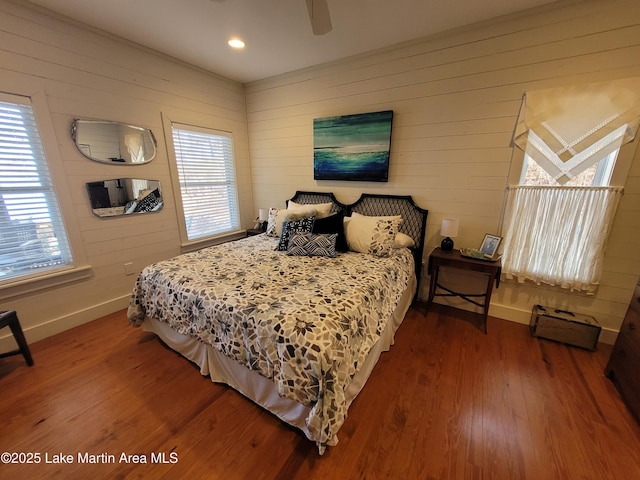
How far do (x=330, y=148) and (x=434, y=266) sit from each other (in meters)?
1.83

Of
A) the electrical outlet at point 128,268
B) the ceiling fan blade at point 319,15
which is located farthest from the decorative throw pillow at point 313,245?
the electrical outlet at point 128,268

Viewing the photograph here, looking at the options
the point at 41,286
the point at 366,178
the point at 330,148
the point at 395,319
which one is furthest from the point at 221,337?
the point at 330,148

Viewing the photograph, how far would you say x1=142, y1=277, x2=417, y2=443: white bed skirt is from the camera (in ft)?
4.65

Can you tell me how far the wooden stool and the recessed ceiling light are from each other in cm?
291

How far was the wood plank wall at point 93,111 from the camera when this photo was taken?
194 cm

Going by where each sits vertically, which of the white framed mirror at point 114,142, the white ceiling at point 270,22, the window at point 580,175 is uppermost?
the white ceiling at point 270,22

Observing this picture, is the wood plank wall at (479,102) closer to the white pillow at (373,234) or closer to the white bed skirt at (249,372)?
the white pillow at (373,234)

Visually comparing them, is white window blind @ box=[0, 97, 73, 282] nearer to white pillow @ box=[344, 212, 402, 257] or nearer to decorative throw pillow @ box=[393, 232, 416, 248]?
white pillow @ box=[344, 212, 402, 257]

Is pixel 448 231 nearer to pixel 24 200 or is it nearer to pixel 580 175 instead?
pixel 580 175

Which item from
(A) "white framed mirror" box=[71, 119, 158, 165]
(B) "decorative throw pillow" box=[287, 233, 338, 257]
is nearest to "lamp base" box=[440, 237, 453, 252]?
(B) "decorative throw pillow" box=[287, 233, 338, 257]

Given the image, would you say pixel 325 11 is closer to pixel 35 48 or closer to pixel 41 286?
pixel 35 48

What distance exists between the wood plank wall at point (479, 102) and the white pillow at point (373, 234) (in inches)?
20.7

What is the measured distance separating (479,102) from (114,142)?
11.5 feet

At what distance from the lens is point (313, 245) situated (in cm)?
240
